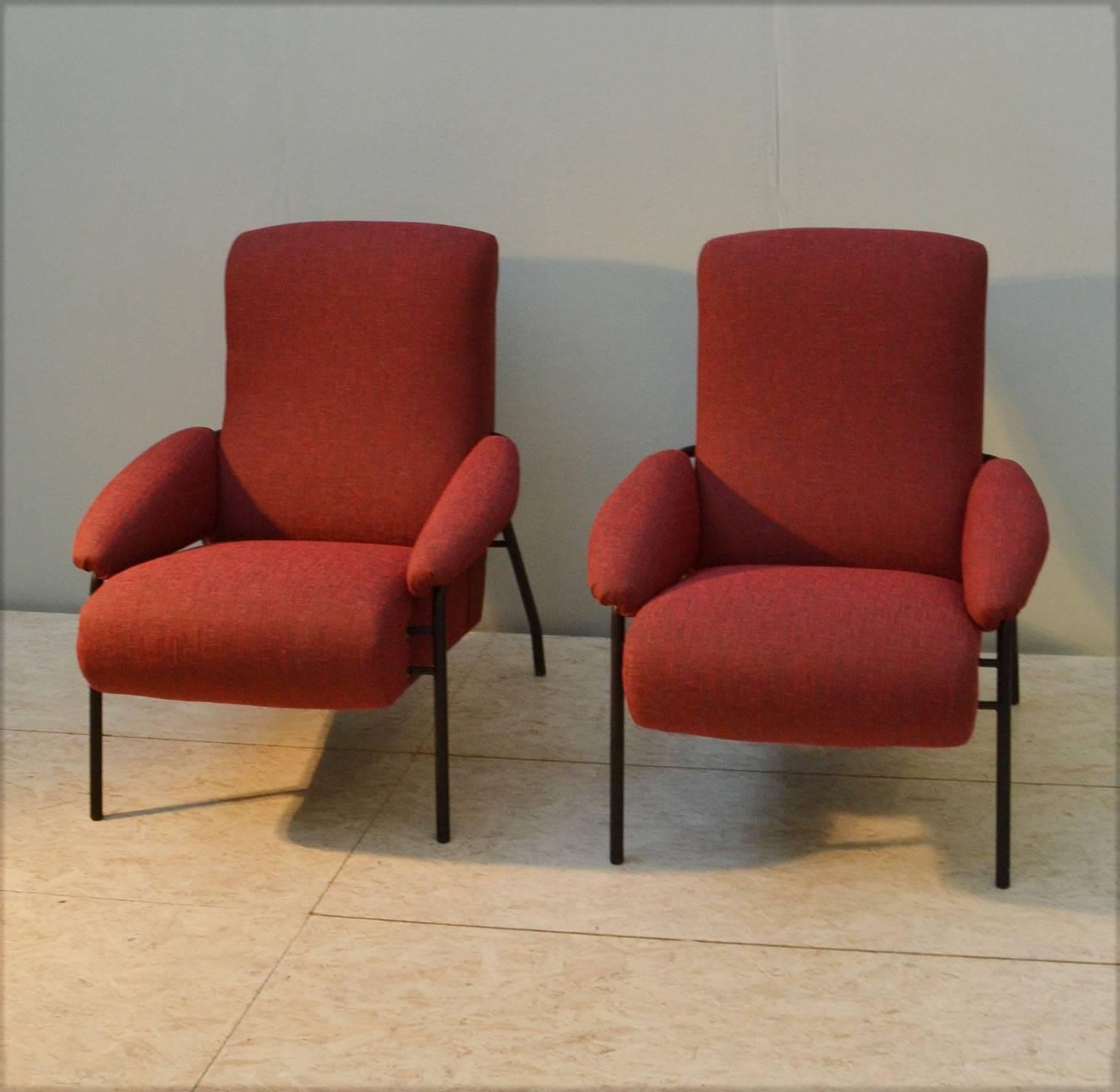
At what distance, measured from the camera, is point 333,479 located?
116 inches

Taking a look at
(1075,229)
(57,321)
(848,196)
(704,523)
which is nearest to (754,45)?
(848,196)

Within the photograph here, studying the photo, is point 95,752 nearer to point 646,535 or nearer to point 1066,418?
point 646,535

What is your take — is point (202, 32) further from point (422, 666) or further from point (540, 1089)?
point (540, 1089)

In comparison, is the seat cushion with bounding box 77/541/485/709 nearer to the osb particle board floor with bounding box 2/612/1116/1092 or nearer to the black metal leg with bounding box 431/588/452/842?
the black metal leg with bounding box 431/588/452/842

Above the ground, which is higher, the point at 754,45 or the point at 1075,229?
the point at 754,45

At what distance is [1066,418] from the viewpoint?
10.8 ft

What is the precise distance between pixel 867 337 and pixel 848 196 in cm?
66

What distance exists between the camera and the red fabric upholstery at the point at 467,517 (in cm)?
244

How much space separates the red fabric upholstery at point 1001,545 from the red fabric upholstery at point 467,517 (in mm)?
880

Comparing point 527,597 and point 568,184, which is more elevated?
point 568,184

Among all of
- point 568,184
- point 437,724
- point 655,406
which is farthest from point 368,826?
point 568,184

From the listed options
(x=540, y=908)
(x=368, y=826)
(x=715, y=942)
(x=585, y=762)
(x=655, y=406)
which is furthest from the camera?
(x=655, y=406)

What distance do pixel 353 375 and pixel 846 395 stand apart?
41.2 inches

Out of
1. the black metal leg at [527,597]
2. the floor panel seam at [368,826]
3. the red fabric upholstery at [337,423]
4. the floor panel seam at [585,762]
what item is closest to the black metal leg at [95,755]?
the red fabric upholstery at [337,423]
